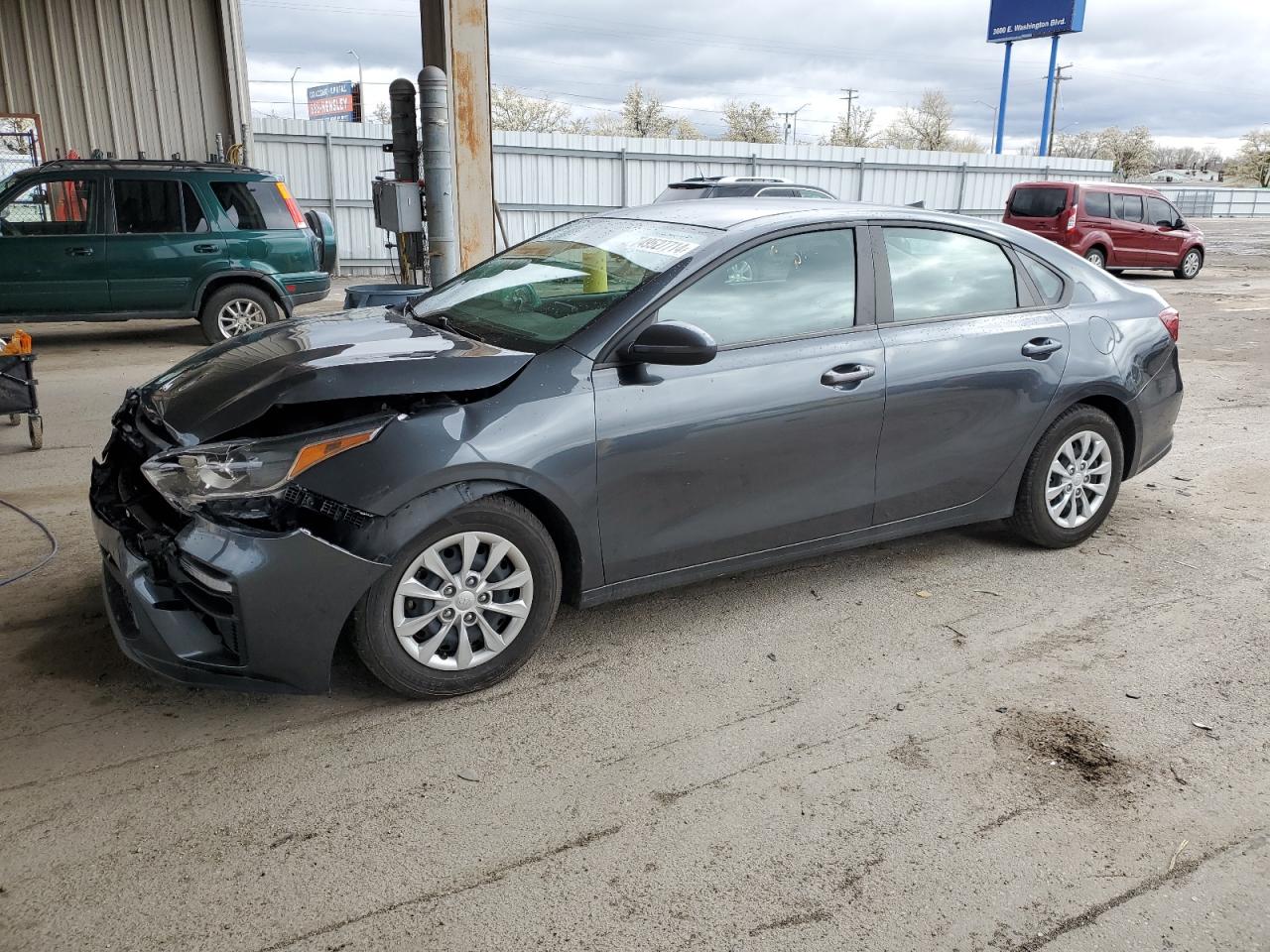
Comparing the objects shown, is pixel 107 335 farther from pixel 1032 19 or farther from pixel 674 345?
pixel 1032 19

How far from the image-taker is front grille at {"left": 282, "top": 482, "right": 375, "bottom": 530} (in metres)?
2.91

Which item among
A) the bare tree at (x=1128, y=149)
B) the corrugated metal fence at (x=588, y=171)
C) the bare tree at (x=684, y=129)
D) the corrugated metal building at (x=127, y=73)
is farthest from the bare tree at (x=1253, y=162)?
the corrugated metal building at (x=127, y=73)

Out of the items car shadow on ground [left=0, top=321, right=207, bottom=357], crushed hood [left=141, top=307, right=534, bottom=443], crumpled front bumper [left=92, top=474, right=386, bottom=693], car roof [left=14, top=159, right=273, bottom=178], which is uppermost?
car roof [left=14, top=159, right=273, bottom=178]

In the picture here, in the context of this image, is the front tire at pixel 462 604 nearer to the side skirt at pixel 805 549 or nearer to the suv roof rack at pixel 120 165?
the side skirt at pixel 805 549

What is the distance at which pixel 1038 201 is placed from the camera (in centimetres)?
1806

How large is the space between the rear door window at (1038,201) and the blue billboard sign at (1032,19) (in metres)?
23.6

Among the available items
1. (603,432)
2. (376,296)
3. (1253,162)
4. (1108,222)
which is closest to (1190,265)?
(1108,222)

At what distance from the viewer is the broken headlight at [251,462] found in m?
2.93

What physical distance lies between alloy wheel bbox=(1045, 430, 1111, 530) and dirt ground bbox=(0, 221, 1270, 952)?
1.07ft

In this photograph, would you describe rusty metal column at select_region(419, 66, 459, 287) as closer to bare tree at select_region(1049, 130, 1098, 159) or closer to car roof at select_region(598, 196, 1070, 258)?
car roof at select_region(598, 196, 1070, 258)

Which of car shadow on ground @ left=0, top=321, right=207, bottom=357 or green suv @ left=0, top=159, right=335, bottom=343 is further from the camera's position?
car shadow on ground @ left=0, top=321, right=207, bottom=357

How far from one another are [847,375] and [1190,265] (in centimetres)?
1896

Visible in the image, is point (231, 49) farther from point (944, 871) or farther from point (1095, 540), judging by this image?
point (944, 871)

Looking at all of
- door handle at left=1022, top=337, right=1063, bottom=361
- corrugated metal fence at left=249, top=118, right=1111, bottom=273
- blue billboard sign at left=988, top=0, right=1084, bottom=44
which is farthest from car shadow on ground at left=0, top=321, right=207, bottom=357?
blue billboard sign at left=988, top=0, right=1084, bottom=44
